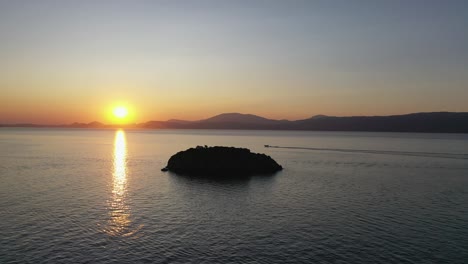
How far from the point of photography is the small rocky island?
311 ft

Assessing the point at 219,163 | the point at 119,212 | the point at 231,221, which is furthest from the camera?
the point at 219,163

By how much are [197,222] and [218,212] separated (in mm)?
6343

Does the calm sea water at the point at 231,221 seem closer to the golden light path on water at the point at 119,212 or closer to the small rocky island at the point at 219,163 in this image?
the golden light path on water at the point at 119,212

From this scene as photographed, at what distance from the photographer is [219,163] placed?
9588 centimetres

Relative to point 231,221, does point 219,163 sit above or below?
above

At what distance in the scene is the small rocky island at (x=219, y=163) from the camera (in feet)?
311

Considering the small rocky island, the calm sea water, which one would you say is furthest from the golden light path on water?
the small rocky island

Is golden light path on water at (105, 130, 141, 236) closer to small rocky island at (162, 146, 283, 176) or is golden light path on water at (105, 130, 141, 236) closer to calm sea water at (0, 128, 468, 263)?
calm sea water at (0, 128, 468, 263)

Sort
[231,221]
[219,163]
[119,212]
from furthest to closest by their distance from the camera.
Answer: [219,163], [119,212], [231,221]

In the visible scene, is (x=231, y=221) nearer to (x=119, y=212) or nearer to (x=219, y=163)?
(x=119, y=212)

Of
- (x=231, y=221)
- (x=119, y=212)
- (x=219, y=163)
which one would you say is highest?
(x=219, y=163)

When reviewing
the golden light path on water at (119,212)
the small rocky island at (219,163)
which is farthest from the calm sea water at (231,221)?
the small rocky island at (219,163)

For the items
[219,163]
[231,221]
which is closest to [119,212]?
[231,221]

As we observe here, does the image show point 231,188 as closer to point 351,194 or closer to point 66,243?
point 351,194
